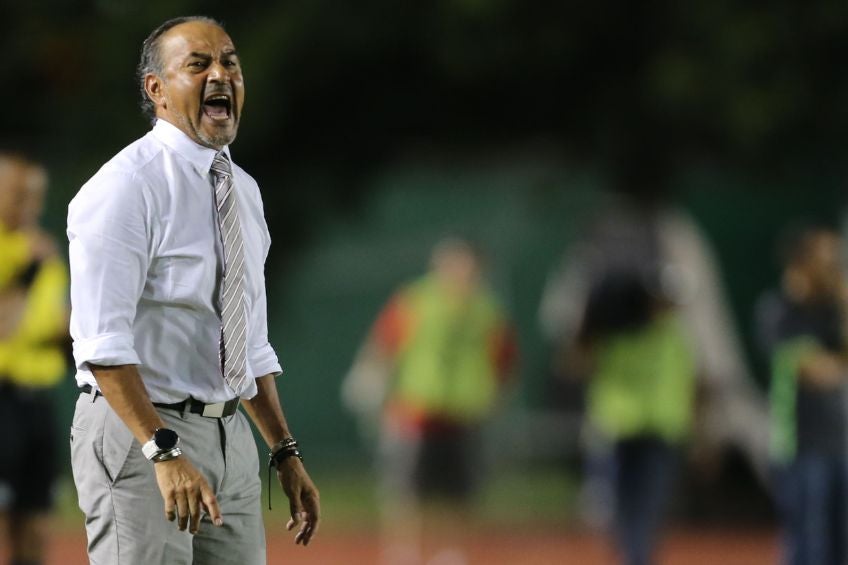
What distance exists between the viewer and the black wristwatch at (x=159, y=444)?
170 inches

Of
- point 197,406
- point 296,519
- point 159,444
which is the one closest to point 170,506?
point 159,444

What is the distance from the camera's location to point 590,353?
1075 centimetres

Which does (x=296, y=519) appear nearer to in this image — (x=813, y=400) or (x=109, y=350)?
(x=109, y=350)

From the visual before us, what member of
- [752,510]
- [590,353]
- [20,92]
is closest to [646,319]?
[590,353]

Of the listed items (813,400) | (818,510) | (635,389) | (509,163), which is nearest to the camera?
(818,510)

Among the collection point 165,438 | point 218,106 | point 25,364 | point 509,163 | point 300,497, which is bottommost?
point 300,497

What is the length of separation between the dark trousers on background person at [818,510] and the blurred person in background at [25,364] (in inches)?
175

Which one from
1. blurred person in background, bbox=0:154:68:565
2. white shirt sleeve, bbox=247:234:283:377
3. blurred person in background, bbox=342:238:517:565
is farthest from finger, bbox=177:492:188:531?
blurred person in background, bbox=342:238:517:565

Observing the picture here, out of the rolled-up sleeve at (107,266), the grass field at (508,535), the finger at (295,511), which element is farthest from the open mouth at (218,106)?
the grass field at (508,535)

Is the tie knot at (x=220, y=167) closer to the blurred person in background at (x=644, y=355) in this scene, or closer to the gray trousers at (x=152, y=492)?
the gray trousers at (x=152, y=492)

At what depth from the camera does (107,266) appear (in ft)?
14.4

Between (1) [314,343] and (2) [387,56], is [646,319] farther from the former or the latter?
(1) [314,343]

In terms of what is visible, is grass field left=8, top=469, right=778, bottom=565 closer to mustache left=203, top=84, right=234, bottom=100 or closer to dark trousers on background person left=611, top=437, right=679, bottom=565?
dark trousers on background person left=611, top=437, right=679, bottom=565

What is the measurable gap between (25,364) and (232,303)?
154 inches
